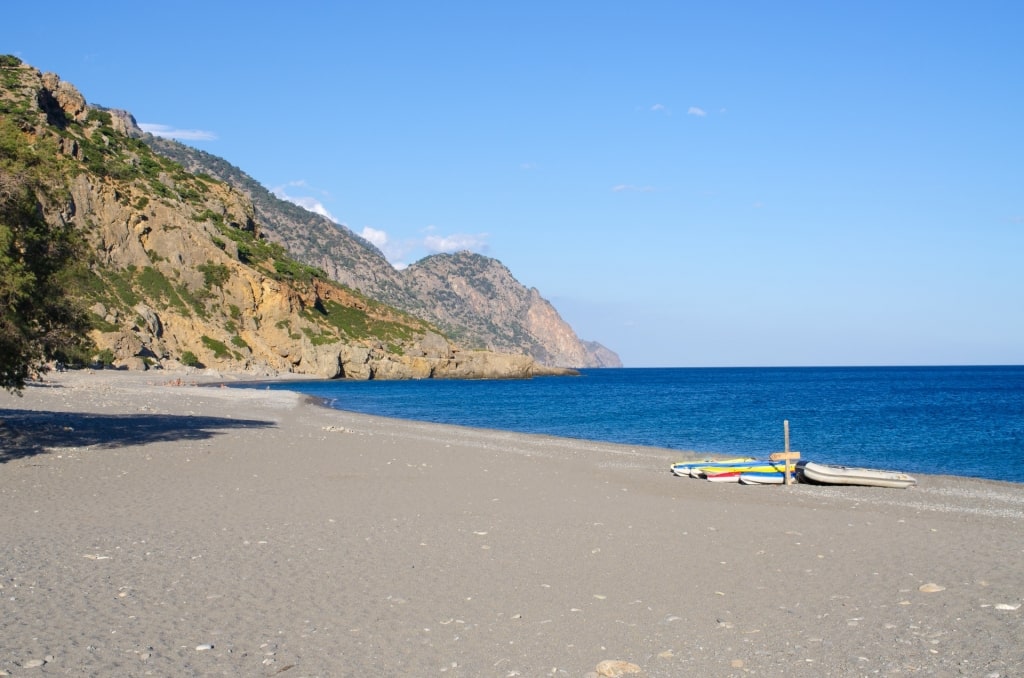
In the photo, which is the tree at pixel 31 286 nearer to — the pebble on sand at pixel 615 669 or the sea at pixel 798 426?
the pebble on sand at pixel 615 669

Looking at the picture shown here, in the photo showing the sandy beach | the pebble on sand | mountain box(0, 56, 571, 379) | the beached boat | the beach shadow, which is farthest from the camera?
mountain box(0, 56, 571, 379)

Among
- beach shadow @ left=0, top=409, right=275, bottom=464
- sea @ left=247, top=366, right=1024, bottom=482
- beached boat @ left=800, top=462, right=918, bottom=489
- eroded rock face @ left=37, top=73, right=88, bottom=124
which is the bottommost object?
sea @ left=247, top=366, right=1024, bottom=482

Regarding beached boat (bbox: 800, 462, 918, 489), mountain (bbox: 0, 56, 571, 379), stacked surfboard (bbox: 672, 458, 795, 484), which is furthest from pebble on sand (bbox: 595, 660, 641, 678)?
mountain (bbox: 0, 56, 571, 379)

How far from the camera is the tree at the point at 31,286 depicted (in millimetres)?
17094

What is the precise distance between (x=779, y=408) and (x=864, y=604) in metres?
56.2

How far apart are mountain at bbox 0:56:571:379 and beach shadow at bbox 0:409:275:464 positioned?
4424 cm

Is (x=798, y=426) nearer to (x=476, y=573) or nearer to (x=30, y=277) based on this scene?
(x=30, y=277)

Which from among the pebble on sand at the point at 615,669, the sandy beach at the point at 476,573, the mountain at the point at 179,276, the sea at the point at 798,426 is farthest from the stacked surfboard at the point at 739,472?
the mountain at the point at 179,276

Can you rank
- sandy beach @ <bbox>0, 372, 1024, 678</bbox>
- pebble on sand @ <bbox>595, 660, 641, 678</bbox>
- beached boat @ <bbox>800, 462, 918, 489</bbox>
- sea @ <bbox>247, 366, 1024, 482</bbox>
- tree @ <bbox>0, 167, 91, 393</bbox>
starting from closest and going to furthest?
1. pebble on sand @ <bbox>595, 660, 641, 678</bbox>
2. sandy beach @ <bbox>0, 372, 1024, 678</bbox>
3. tree @ <bbox>0, 167, 91, 393</bbox>
4. beached boat @ <bbox>800, 462, 918, 489</bbox>
5. sea @ <bbox>247, 366, 1024, 482</bbox>

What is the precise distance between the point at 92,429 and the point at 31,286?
7.18 metres

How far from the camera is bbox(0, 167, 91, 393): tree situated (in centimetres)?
1709

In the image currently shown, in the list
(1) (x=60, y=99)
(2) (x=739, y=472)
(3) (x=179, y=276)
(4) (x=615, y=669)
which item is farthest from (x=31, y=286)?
(1) (x=60, y=99)

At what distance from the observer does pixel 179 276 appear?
89812 mm

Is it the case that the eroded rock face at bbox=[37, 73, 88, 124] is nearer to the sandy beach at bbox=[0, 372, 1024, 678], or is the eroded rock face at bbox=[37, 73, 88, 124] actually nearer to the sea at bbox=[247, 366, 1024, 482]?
the sea at bbox=[247, 366, 1024, 482]
